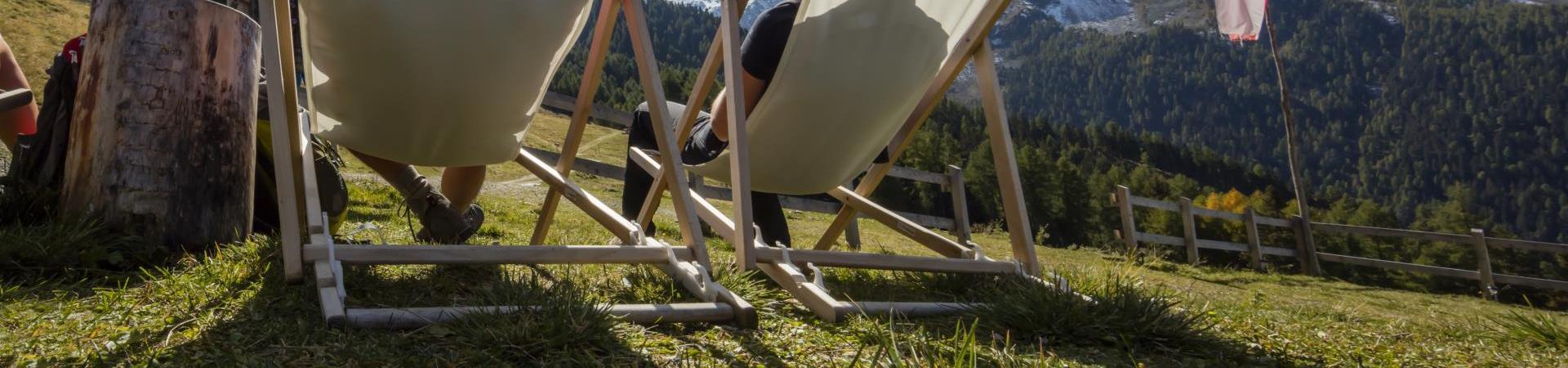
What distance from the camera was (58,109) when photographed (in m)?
2.52

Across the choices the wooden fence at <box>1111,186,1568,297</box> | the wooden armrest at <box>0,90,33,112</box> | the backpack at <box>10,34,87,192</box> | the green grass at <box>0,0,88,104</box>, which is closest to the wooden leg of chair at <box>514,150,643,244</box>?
the backpack at <box>10,34,87,192</box>

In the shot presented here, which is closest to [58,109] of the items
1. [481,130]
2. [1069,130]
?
[481,130]

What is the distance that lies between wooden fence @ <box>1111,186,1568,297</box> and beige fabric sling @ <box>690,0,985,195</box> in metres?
7.93

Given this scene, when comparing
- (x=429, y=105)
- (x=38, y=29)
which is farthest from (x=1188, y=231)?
(x=38, y=29)

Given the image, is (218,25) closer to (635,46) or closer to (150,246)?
(150,246)

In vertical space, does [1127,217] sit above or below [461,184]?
below

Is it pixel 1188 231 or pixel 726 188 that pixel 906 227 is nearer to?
pixel 726 188

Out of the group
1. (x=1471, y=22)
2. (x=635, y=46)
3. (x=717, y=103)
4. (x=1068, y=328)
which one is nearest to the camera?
(x=1068, y=328)

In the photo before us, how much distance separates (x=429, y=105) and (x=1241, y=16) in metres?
13.9

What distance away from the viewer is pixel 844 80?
7.99ft

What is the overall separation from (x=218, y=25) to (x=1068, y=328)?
7.94ft

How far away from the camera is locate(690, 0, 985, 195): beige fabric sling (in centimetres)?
237

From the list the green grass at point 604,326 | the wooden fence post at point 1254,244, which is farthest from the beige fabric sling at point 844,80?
the wooden fence post at point 1254,244

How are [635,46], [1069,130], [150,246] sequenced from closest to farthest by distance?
[150,246] → [635,46] → [1069,130]
